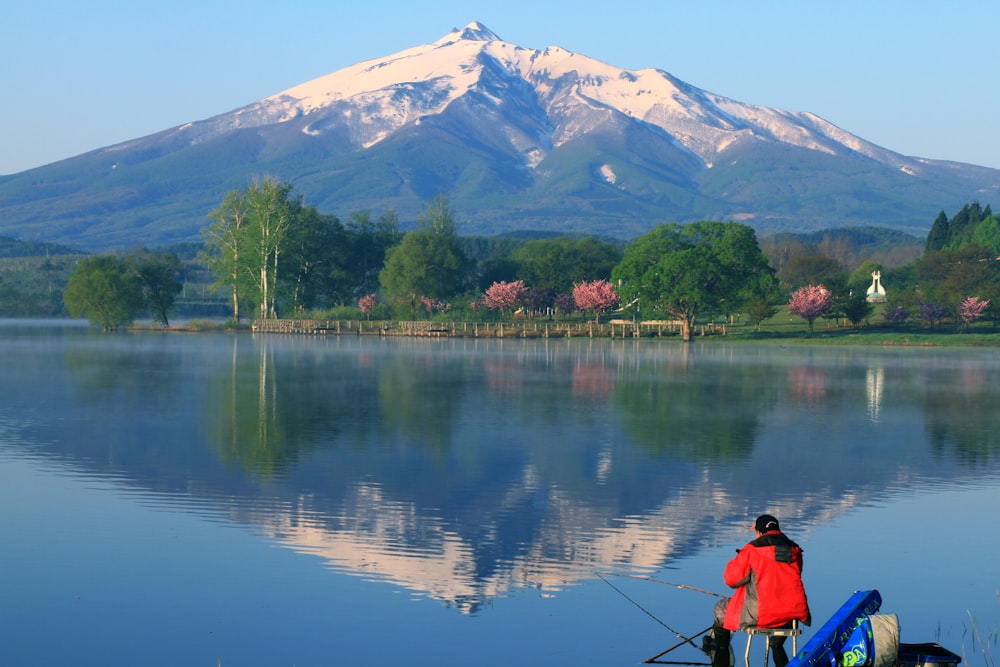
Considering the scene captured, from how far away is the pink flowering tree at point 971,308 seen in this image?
4537 inches

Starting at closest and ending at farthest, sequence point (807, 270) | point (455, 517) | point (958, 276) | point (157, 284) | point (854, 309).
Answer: point (455, 517) → point (854, 309) → point (958, 276) → point (157, 284) → point (807, 270)

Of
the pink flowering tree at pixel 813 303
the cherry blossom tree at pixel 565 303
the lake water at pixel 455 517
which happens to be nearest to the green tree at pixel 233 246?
the cherry blossom tree at pixel 565 303

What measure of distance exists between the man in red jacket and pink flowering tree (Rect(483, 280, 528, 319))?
4940 inches

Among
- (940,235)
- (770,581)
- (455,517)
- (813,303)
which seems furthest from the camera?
(940,235)

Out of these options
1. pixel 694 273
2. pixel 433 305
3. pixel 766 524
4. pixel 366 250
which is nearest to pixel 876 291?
pixel 694 273

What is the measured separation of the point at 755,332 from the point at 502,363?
47.0 metres

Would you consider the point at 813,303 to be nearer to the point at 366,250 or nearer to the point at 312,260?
the point at 312,260

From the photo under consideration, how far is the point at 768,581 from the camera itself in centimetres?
1302

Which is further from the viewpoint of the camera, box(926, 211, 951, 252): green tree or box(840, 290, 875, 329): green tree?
box(926, 211, 951, 252): green tree

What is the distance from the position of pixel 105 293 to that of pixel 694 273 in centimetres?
5696

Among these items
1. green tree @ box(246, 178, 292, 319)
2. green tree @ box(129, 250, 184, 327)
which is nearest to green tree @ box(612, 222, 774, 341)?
green tree @ box(246, 178, 292, 319)

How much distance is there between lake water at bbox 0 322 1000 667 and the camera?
16.2 meters

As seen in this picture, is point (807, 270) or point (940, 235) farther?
point (940, 235)

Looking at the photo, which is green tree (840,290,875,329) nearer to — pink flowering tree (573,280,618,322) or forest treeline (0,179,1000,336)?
forest treeline (0,179,1000,336)
